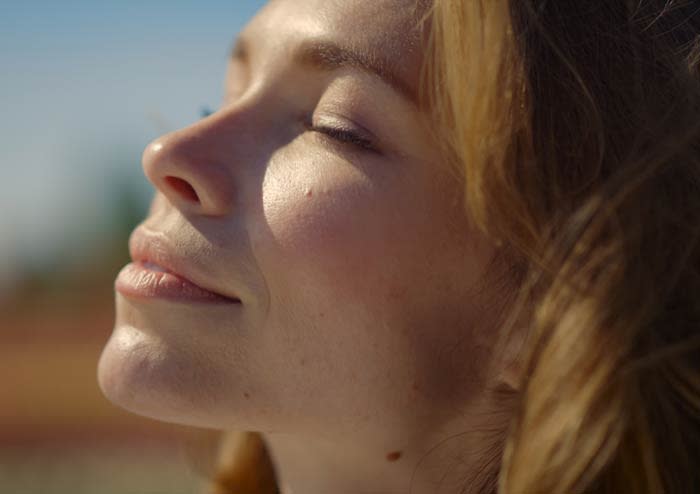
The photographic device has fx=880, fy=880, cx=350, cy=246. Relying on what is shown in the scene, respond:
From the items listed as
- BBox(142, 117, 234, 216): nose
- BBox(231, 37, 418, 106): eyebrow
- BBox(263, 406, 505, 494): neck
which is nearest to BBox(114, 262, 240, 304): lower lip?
BBox(142, 117, 234, 216): nose

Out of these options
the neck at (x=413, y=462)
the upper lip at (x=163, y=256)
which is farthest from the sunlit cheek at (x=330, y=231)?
the neck at (x=413, y=462)

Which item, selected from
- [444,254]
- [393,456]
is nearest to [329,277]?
[444,254]

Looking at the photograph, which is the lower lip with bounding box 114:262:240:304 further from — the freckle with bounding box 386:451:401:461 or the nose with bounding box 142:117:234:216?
the freckle with bounding box 386:451:401:461

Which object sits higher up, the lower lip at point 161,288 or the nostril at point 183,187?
the nostril at point 183,187

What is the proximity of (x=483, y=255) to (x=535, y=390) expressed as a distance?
20cm

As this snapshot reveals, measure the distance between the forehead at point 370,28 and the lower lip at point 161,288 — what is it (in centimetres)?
38

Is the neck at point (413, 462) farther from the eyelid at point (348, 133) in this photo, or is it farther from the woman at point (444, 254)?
the eyelid at point (348, 133)

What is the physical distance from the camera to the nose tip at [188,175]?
1.24 metres

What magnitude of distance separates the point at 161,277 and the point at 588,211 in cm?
60

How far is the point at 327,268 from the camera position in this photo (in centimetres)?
120

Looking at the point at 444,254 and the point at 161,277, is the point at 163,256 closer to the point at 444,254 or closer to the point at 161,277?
the point at 161,277

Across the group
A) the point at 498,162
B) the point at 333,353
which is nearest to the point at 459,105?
the point at 498,162

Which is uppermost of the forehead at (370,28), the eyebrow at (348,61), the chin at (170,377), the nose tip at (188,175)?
the forehead at (370,28)

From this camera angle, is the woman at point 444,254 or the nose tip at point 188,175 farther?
the nose tip at point 188,175
